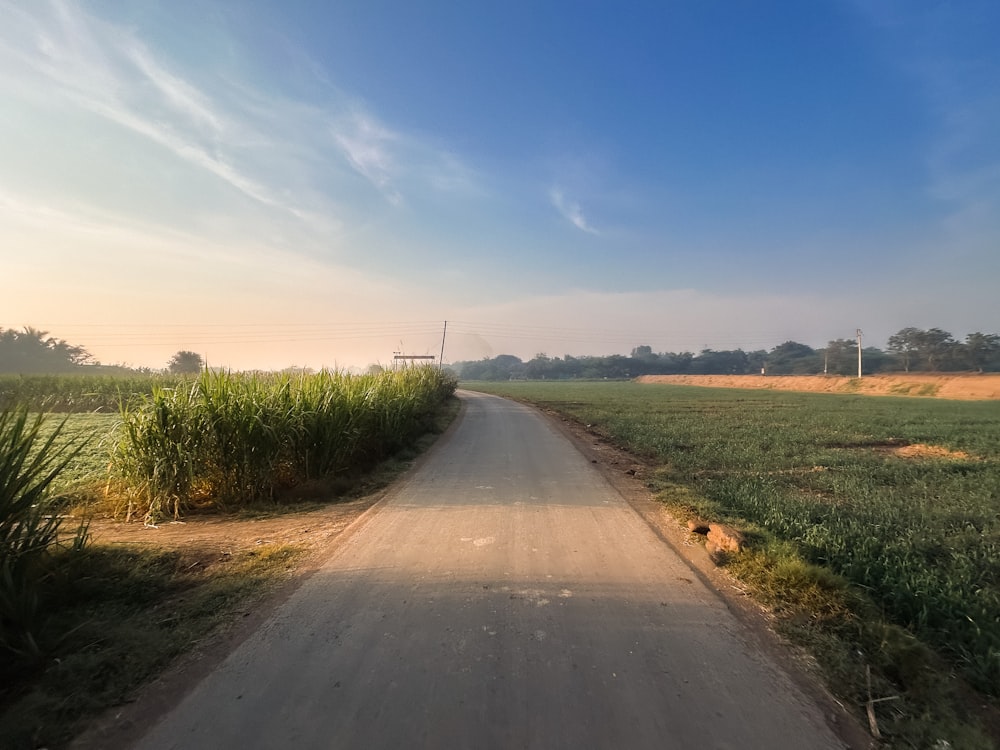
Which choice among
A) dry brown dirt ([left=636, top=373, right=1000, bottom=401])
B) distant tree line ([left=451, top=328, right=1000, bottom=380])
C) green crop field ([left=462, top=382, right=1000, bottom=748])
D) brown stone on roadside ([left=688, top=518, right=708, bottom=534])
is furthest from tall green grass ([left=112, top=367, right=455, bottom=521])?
distant tree line ([left=451, top=328, right=1000, bottom=380])

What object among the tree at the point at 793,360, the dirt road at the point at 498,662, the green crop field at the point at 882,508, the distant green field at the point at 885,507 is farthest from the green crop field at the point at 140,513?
the tree at the point at 793,360

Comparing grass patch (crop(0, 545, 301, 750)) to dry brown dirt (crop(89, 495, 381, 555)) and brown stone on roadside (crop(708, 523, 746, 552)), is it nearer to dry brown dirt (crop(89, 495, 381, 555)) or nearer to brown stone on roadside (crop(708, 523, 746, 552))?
dry brown dirt (crop(89, 495, 381, 555))

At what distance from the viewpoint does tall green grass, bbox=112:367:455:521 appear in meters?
5.39

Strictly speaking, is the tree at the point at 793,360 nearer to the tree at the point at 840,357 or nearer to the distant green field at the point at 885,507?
the tree at the point at 840,357

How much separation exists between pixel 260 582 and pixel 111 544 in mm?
1849

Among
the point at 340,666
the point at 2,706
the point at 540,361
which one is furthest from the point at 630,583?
the point at 540,361

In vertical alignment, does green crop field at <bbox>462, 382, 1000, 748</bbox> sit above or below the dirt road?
below

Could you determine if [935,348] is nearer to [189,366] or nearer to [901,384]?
[901,384]

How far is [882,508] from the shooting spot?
5.71 meters

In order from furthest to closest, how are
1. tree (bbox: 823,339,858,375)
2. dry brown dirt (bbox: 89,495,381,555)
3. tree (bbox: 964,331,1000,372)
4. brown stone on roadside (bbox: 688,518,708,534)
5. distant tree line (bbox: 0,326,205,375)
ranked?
tree (bbox: 823,339,858,375) → tree (bbox: 964,331,1000,372) → distant tree line (bbox: 0,326,205,375) → brown stone on roadside (bbox: 688,518,708,534) → dry brown dirt (bbox: 89,495,381,555)

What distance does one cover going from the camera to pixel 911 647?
252cm

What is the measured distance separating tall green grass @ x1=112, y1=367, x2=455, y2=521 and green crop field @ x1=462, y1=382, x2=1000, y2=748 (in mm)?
5113

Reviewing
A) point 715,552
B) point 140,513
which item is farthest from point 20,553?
point 715,552

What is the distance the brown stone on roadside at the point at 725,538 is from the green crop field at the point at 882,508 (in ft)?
0.94
